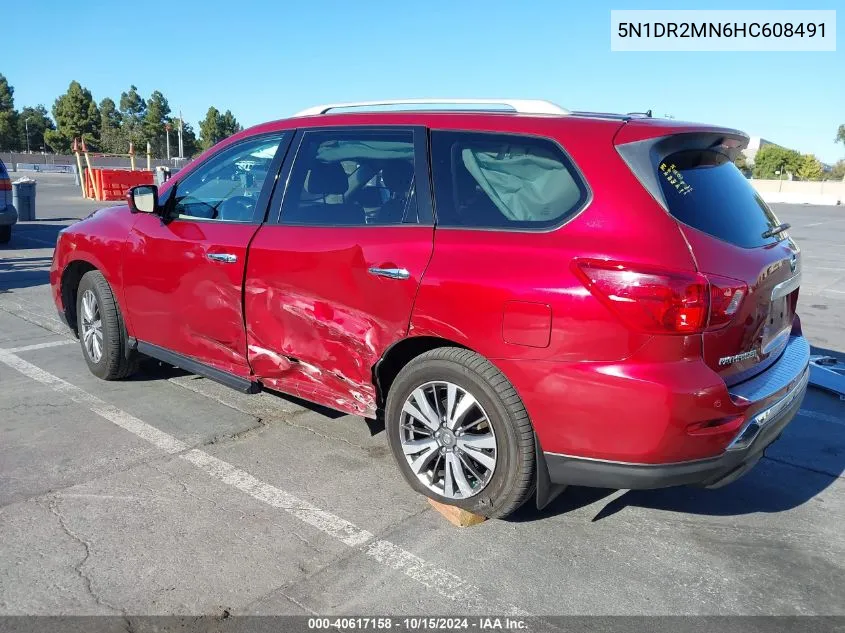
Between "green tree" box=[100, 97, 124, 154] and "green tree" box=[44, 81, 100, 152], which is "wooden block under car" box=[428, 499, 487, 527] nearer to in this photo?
"green tree" box=[100, 97, 124, 154]

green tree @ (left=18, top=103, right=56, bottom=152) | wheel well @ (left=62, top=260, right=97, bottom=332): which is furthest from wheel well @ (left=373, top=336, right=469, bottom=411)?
green tree @ (left=18, top=103, right=56, bottom=152)

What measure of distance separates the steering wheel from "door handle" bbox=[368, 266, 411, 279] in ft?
3.60

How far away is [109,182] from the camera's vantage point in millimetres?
24406

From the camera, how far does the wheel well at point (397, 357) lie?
3.33 metres

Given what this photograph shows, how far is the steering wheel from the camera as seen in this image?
4133mm

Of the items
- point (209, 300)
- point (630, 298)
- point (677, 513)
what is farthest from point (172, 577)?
point (677, 513)

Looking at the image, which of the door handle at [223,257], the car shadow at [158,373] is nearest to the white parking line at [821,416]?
the car shadow at [158,373]

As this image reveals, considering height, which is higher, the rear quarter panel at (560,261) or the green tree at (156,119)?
the green tree at (156,119)

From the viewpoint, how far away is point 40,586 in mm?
2723

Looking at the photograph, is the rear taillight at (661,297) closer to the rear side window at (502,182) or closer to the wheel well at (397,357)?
the rear side window at (502,182)

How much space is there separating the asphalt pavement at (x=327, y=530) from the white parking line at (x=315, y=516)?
1 cm

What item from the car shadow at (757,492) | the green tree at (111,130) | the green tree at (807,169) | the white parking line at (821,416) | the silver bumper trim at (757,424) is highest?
the green tree at (111,130)

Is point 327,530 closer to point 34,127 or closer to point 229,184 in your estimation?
point 229,184

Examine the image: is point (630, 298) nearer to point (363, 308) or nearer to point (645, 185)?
point (645, 185)
